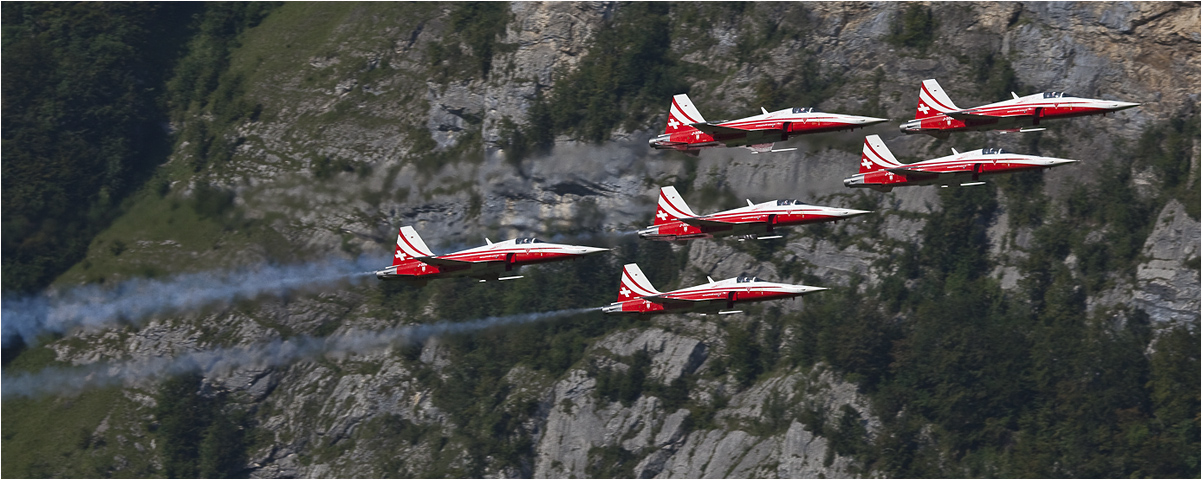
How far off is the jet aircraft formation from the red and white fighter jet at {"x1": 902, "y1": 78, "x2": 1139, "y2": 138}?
0.24 feet

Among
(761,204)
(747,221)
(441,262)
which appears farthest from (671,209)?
(441,262)

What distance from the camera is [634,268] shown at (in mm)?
136000

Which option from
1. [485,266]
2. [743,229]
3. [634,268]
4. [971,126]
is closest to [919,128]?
[971,126]

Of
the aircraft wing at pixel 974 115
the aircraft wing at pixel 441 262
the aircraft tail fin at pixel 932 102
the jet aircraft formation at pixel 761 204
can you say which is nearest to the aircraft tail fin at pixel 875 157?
the jet aircraft formation at pixel 761 204

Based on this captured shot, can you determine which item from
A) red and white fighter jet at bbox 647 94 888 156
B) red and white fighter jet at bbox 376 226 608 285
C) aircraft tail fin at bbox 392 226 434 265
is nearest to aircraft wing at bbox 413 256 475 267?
red and white fighter jet at bbox 376 226 608 285

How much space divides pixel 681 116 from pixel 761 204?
10.4 m

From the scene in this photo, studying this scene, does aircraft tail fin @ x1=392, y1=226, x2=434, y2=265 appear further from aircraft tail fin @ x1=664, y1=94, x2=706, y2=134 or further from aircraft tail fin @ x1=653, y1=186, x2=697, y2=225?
A: aircraft tail fin @ x1=664, y1=94, x2=706, y2=134

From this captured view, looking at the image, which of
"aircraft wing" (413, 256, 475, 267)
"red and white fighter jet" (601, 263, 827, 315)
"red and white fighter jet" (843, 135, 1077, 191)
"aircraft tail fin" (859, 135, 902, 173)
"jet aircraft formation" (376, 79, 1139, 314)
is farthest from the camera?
"aircraft tail fin" (859, 135, 902, 173)

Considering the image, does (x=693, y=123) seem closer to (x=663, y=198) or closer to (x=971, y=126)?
(x=663, y=198)

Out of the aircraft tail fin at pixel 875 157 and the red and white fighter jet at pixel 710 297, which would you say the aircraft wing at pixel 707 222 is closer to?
the red and white fighter jet at pixel 710 297

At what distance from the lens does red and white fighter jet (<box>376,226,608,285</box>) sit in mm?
125188

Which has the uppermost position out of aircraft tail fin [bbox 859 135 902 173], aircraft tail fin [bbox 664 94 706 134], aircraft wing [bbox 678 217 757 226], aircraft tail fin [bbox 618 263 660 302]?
aircraft tail fin [bbox 664 94 706 134]

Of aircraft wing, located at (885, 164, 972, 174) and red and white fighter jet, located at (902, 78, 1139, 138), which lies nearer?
red and white fighter jet, located at (902, 78, 1139, 138)

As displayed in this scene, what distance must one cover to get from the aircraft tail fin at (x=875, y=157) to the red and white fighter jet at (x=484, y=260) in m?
22.9
